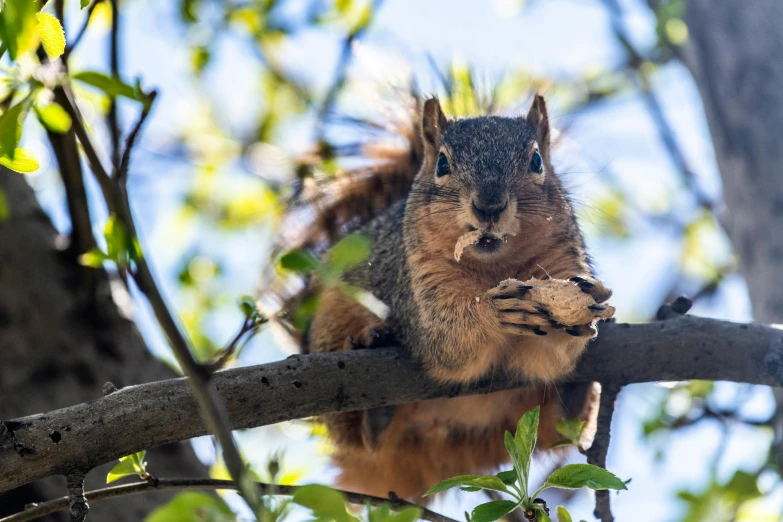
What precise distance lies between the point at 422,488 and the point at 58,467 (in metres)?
1.49

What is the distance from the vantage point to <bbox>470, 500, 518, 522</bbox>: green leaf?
1.45 metres

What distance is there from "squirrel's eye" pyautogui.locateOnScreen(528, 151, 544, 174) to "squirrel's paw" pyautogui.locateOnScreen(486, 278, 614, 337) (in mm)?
578

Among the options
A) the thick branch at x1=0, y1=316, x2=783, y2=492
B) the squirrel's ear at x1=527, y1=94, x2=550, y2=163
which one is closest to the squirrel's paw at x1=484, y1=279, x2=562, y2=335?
the thick branch at x1=0, y1=316, x2=783, y2=492

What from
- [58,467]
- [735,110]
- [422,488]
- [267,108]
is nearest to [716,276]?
[735,110]

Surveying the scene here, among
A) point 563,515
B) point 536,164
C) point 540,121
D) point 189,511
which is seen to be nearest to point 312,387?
point 563,515

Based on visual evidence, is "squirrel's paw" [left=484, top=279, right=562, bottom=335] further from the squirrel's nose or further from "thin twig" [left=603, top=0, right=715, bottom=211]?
"thin twig" [left=603, top=0, right=715, bottom=211]

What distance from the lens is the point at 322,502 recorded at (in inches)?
43.1

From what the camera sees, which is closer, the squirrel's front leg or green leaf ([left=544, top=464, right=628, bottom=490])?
green leaf ([left=544, top=464, right=628, bottom=490])

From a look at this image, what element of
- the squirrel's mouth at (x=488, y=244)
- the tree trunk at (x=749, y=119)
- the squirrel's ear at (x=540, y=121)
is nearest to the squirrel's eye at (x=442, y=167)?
the squirrel's mouth at (x=488, y=244)

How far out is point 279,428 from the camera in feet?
11.6

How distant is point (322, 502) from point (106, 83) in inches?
28.2

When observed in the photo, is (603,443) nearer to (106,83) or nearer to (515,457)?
(515,457)

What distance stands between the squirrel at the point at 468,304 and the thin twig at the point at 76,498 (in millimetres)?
918

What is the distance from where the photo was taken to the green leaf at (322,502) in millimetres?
1083
